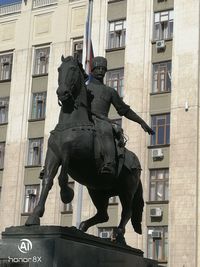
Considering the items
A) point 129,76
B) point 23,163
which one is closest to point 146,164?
point 129,76

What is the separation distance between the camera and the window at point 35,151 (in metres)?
40.8

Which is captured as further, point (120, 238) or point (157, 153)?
point (157, 153)

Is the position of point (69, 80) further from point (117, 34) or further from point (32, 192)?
point (117, 34)

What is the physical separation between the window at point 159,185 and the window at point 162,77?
15.7ft

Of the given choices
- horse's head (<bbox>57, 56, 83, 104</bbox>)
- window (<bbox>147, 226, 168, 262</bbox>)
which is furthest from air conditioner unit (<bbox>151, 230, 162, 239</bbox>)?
horse's head (<bbox>57, 56, 83, 104</bbox>)

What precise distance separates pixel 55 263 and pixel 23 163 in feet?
108

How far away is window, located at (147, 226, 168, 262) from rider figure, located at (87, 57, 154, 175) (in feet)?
79.0

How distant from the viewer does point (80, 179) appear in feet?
33.4

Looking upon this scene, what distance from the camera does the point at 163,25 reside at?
129 ft

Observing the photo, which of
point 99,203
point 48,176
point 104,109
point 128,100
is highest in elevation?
point 128,100

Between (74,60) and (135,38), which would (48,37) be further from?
(74,60)

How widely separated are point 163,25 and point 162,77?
10.9 feet

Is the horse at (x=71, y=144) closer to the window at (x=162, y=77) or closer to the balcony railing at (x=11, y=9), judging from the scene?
the window at (x=162, y=77)

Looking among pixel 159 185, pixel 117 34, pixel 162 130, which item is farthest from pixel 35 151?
pixel 159 185
